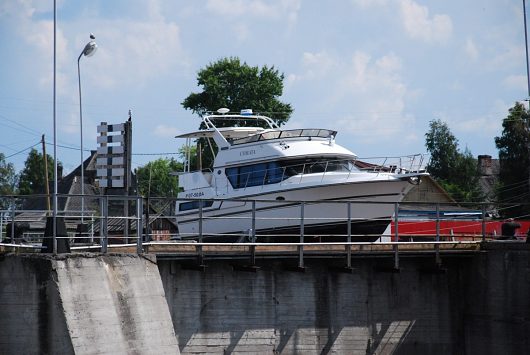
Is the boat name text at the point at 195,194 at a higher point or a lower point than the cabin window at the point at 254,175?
lower

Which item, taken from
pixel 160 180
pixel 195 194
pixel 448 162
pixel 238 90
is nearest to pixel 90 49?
pixel 195 194

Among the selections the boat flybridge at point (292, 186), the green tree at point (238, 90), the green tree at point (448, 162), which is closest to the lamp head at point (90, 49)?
the boat flybridge at point (292, 186)

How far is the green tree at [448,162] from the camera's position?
8550 cm

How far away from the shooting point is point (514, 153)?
66.4m

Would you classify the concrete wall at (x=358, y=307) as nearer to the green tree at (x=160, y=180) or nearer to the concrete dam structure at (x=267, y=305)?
the concrete dam structure at (x=267, y=305)

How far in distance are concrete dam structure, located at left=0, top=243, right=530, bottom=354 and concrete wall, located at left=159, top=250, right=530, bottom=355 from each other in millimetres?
24

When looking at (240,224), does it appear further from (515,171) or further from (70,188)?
(70,188)

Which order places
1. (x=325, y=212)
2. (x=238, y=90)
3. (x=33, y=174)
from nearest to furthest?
(x=325, y=212)
(x=238, y=90)
(x=33, y=174)

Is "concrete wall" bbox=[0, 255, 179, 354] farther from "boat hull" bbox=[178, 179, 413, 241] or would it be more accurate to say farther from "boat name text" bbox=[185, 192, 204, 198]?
"boat name text" bbox=[185, 192, 204, 198]

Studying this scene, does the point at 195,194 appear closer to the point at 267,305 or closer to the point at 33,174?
the point at 267,305

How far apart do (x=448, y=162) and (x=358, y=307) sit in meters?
64.2

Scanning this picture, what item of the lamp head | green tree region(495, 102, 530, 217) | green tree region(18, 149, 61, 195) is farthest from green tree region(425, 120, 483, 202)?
the lamp head

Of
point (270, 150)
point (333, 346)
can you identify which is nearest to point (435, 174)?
point (270, 150)

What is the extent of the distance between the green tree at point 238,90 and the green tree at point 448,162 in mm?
25118
